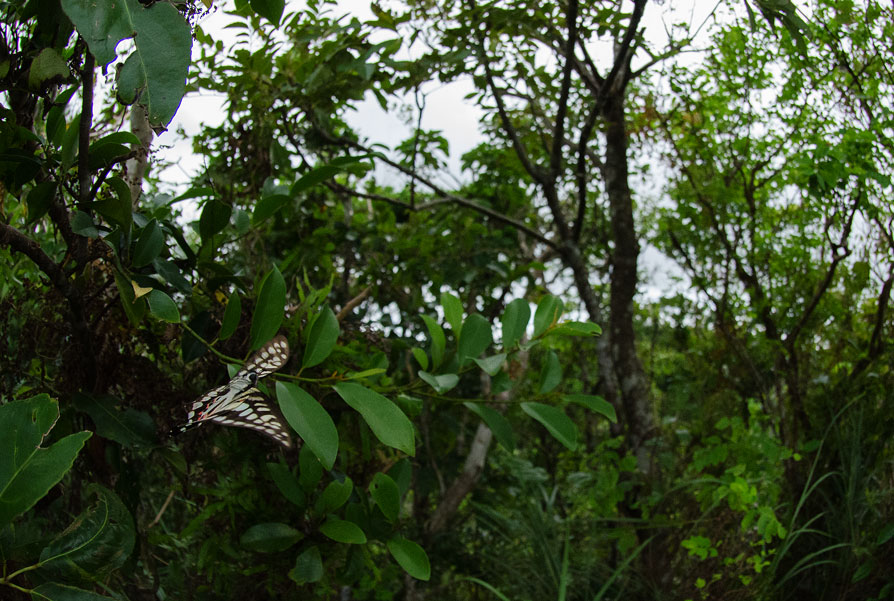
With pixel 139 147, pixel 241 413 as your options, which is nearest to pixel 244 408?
pixel 241 413

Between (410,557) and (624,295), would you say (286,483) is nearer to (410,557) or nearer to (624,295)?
(410,557)

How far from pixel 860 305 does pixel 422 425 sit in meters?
1.68

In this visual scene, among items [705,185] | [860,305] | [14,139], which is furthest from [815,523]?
[14,139]

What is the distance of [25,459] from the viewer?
1.95ft

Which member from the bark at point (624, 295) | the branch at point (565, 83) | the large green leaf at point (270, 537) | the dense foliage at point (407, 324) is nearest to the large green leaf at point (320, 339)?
the dense foliage at point (407, 324)

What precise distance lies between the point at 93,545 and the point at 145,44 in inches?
19.8

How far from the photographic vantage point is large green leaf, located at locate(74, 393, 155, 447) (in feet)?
2.99

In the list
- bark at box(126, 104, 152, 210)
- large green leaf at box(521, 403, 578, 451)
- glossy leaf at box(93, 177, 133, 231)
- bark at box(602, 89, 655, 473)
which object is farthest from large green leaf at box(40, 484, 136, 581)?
bark at box(602, 89, 655, 473)

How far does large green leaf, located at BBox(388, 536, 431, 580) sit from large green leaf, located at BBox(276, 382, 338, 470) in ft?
1.02

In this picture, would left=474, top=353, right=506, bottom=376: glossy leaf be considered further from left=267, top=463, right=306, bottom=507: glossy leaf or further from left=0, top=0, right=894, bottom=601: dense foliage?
left=267, top=463, right=306, bottom=507: glossy leaf

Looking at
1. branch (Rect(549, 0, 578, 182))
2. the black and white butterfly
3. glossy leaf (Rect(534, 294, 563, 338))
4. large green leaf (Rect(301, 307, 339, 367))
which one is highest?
branch (Rect(549, 0, 578, 182))

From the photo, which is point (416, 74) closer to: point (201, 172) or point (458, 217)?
point (201, 172)

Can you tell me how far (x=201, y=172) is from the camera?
1655 mm

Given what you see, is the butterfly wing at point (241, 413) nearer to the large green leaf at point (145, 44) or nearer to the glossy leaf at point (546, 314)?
the large green leaf at point (145, 44)
